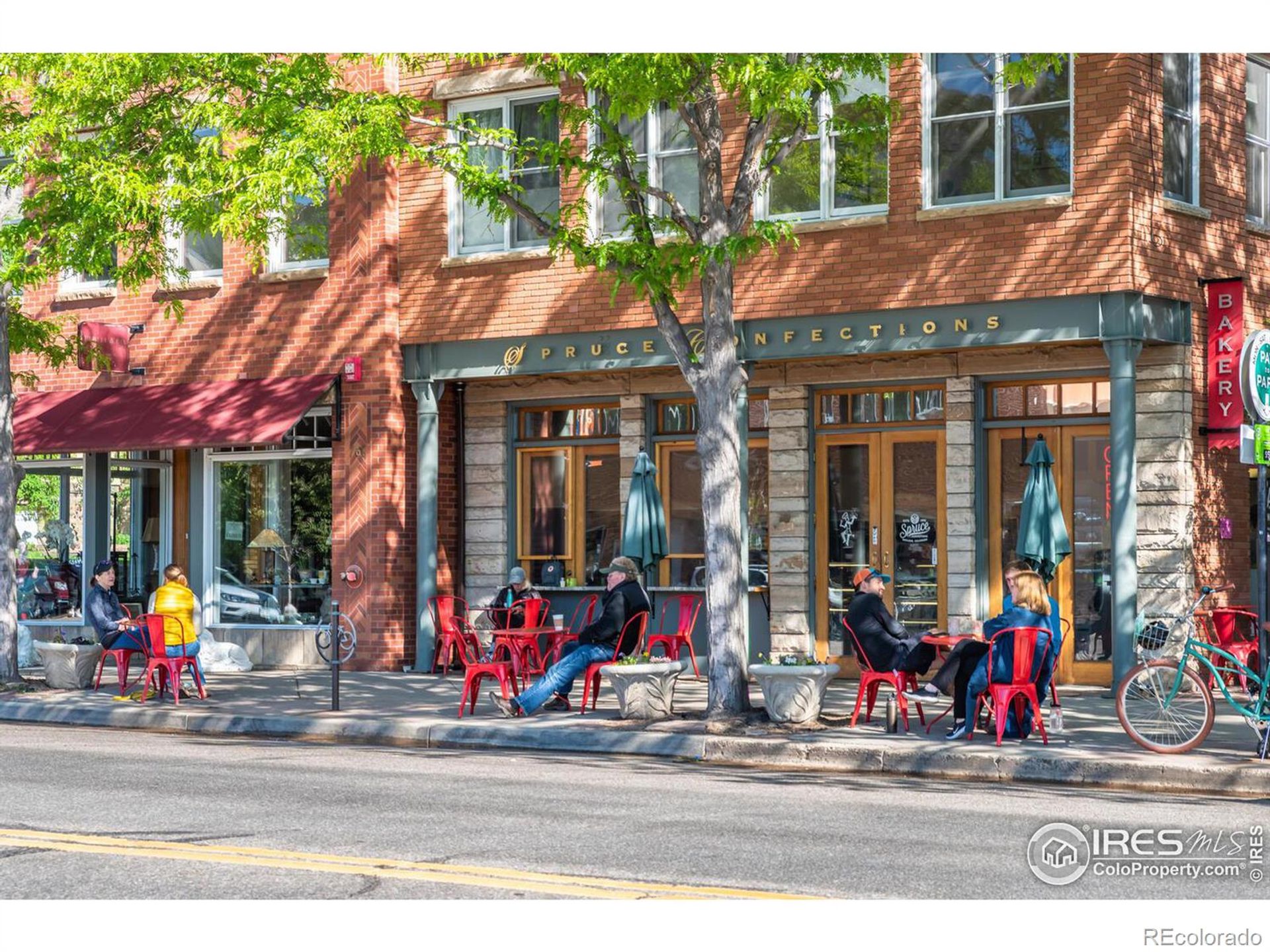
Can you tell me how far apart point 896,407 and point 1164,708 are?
6778mm

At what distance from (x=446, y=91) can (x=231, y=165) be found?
604 cm

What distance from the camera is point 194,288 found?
75.2ft

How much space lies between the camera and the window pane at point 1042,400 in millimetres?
18031

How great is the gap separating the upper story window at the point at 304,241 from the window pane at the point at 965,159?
25.8 feet

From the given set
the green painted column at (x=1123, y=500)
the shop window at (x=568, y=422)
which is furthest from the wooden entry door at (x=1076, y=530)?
the shop window at (x=568, y=422)

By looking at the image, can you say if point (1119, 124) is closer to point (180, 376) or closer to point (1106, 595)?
point (1106, 595)

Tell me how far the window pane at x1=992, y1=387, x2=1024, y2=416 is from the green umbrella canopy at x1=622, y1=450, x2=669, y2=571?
3.60 metres

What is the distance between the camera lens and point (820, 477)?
1938 centimetres

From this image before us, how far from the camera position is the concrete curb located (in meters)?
11.9

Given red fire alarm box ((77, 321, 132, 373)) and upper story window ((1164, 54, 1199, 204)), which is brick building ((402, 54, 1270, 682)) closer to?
upper story window ((1164, 54, 1199, 204))

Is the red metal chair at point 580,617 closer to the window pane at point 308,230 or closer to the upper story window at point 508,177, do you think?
the upper story window at point 508,177

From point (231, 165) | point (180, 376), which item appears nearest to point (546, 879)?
point (231, 165)

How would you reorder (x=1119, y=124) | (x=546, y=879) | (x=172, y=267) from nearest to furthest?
(x=546, y=879) → (x=1119, y=124) → (x=172, y=267)

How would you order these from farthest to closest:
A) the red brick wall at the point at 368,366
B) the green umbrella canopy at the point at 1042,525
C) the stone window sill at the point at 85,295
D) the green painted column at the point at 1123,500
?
the stone window sill at the point at 85,295 → the red brick wall at the point at 368,366 → the green painted column at the point at 1123,500 → the green umbrella canopy at the point at 1042,525
